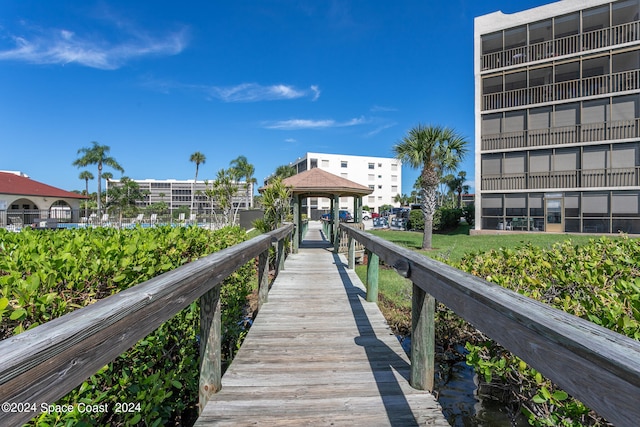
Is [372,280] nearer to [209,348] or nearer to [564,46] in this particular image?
[209,348]

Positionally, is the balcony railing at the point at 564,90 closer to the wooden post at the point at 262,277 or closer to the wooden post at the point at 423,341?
the wooden post at the point at 262,277

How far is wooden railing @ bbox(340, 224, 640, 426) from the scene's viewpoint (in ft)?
2.68

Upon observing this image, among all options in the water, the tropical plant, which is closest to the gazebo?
the tropical plant

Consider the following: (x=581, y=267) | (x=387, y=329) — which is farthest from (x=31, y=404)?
(x=581, y=267)

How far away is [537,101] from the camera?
19.3 metres

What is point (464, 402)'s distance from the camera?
3.73m

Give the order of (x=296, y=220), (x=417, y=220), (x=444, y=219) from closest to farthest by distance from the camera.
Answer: (x=296, y=220)
(x=444, y=219)
(x=417, y=220)

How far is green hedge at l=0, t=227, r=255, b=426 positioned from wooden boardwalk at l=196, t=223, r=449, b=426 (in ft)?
1.43

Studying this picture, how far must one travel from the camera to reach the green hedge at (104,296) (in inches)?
68.8

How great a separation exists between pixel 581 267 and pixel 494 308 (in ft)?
9.60

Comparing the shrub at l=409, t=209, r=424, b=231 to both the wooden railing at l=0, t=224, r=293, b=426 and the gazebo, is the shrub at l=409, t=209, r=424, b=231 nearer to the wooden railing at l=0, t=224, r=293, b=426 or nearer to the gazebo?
the gazebo

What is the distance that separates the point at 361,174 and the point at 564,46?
49.0 meters

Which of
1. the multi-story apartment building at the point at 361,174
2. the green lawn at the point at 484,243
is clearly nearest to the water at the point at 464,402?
the green lawn at the point at 484,243

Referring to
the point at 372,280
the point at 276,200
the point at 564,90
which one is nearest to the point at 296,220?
the point at 276,200
